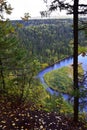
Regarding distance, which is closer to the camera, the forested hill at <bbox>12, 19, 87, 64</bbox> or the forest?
the forest

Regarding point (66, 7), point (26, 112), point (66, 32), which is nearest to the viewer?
point (66, 7)

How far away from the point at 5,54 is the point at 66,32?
516 feet

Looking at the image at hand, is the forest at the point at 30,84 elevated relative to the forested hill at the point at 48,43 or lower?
elevated

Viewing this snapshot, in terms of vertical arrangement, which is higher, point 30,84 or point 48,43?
point 30,84

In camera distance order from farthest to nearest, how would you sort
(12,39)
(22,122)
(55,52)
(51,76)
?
(55,52) → (51,76) → (12,39) → (22,122)

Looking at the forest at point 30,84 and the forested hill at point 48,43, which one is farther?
Result: the forested hill at point 48,43

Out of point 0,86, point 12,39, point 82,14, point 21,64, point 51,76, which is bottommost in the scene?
point 51,76

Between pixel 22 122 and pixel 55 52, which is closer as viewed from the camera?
pixel 22 122

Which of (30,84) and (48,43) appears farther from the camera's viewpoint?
(48,43)

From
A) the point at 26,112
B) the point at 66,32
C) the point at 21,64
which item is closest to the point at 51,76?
the point at 21,64

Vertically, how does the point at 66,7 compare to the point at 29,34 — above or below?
above

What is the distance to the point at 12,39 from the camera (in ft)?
52.2

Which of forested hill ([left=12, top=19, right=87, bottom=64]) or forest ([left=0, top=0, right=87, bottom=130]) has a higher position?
forest ([left=0, top=0, right=87, bottom=130])

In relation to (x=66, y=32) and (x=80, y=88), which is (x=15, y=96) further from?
(x=66, y=32)
